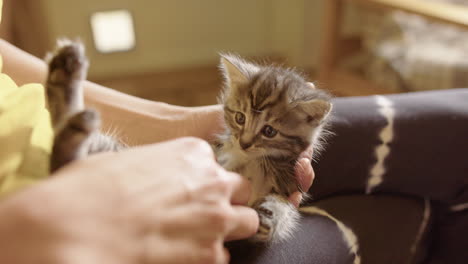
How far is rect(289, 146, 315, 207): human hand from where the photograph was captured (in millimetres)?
914

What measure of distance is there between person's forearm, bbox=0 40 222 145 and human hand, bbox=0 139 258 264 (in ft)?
1.36

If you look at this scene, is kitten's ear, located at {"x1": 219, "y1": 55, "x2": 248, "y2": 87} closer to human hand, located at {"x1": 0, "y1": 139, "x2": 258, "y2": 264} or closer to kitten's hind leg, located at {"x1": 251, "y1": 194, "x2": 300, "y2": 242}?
kitten's hind leg, located at {"x1": 251, "y1": 194, "x2": 300, "y2": 242}

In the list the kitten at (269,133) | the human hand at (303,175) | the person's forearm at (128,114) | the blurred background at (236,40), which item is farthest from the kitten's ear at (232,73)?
the blurred background at (236,40)

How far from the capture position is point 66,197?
49 centimetres

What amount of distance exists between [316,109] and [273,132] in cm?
11

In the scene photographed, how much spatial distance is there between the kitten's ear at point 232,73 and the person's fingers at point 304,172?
0.81 feet

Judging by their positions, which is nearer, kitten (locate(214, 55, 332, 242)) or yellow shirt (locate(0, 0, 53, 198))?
yellow shirt (locate(0, 0, 53, 198))

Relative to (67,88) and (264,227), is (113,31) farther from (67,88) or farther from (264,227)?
(264,227)

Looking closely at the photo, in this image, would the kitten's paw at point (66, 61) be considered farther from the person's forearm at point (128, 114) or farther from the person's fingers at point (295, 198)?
the person's fingers at point (295, 198)

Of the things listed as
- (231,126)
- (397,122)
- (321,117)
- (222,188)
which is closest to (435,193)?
(397,122)

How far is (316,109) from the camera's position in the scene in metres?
0.95

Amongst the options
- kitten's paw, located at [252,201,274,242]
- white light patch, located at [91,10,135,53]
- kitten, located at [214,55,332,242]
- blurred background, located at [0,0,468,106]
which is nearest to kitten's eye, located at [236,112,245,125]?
kitten, located at [214,55,332,242]

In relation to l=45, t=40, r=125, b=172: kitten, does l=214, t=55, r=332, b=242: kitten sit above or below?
below

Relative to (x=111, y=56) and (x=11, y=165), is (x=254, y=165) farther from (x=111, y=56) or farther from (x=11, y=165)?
(x=111, y=56)
